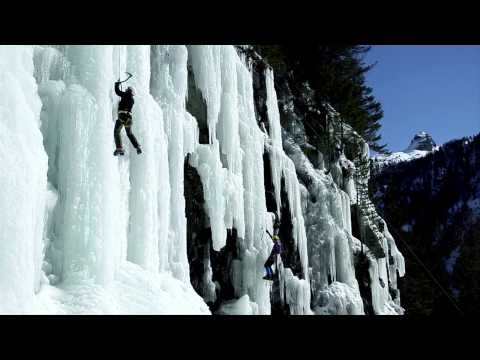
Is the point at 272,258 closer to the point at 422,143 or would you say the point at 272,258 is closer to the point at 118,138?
the point at 118,138

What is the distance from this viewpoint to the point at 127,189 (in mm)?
5699

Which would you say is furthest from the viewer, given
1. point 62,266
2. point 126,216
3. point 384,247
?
point 384,247

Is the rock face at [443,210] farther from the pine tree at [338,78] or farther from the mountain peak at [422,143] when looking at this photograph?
the mountain peak at [422,143]

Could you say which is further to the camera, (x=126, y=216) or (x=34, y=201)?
(x=126, y=216)

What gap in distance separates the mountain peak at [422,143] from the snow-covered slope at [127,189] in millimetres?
103837

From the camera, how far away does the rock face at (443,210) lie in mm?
33825

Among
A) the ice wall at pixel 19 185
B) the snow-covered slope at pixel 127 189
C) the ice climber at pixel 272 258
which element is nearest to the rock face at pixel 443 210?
the ice climber at pixel 272 258

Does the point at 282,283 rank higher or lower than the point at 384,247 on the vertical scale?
lower

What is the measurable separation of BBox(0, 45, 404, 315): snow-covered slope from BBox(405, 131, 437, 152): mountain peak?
10384 centimetres
